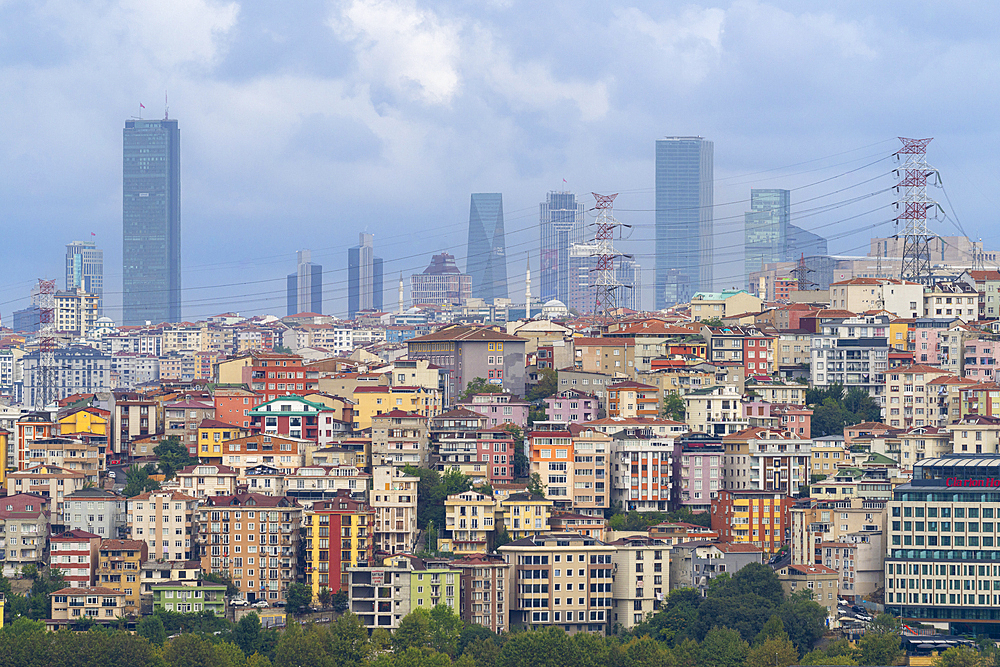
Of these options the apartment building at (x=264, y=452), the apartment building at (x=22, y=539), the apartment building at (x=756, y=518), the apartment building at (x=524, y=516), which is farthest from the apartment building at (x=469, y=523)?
the apartment building at (x=22, y=539)

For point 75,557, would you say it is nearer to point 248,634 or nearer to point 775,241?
point 248,634

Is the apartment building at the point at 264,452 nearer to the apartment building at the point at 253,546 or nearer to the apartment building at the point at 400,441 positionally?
the apartment building at the point at 400,441

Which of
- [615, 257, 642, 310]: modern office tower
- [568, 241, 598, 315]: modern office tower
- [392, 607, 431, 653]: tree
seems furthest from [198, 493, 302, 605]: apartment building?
[568, 241, 598, 315]: modern office tower

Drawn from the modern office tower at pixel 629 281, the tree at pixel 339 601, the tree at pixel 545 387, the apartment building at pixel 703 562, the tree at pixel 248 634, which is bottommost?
the tree at pixel 248 634

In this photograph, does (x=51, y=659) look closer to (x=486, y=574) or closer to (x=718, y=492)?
(x=486, y=574)

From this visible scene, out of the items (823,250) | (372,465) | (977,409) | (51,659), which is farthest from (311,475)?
(823,250)

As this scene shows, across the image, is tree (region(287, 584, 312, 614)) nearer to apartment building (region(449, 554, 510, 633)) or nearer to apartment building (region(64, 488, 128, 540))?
apartment building (region(449, 554, 510, 633))
